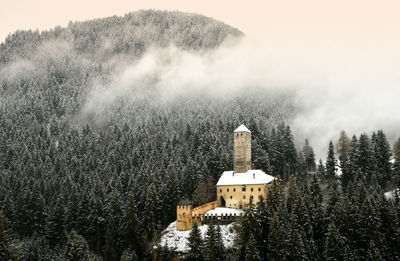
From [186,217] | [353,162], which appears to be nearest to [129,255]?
[186,217]

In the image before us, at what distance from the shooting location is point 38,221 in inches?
3797

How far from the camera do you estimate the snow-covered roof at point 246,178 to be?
82400 millimetres

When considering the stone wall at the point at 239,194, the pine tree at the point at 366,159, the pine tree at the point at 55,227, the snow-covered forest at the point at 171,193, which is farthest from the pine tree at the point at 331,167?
the pine tree at the point at 55,227

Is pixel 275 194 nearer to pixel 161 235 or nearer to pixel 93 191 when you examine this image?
pixel 161 235

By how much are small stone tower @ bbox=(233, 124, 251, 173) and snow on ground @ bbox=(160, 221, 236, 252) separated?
1551cm

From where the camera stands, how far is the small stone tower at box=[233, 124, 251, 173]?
88.8m

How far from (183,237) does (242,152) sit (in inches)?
867

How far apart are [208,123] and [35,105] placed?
92.3 metres

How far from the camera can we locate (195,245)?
6906cm

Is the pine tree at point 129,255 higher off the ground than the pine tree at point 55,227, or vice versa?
the pine tree at point 55,227

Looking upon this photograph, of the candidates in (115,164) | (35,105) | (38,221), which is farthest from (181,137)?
(35,105)

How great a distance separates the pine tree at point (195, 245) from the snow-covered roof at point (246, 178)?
617 inches

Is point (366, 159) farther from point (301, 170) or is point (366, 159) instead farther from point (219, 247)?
point (219, 247)

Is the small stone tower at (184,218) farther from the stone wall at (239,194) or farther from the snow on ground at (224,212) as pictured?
the stone wall at (239,194)
